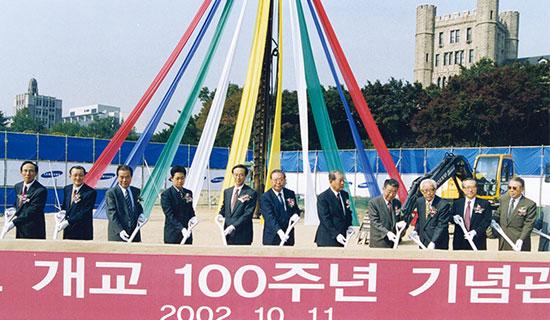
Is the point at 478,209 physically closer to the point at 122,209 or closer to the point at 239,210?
the point at 239,210

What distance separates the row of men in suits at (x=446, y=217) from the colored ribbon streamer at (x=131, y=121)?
5.51 m

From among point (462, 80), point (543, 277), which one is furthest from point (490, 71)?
point (543, 277)

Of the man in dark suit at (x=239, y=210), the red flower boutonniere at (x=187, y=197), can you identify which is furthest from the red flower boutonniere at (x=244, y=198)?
the red flower boutonniere at (x=187, y=197)

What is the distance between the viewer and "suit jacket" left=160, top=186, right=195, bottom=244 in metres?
4.45

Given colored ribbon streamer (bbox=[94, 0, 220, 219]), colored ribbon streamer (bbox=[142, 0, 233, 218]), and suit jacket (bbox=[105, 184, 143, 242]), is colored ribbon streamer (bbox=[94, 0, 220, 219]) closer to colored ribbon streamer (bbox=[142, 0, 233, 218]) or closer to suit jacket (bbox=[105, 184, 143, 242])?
colored ribbon streamer (bbox=[142, 0, 233, 218])

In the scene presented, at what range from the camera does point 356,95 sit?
9.23 m

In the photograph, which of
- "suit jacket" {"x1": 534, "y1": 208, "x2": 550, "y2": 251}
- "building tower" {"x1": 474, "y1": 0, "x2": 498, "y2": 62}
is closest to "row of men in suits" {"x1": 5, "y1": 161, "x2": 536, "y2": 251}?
"suit jacket" {"x1": 534, "y1": 208, "x2": 550, "y2": 251}

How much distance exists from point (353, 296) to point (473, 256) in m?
0.82

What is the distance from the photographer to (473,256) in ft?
10.6

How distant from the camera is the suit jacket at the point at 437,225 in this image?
4.29 meters

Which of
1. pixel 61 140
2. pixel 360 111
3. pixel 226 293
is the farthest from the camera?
pixel 61 140

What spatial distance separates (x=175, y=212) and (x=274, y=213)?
0.89 meters

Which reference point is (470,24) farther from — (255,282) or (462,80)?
(255,282)

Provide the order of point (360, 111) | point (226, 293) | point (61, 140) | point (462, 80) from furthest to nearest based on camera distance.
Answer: point (462, 80) → point (61, 140) → point (360, 111) → point (226, 293)
